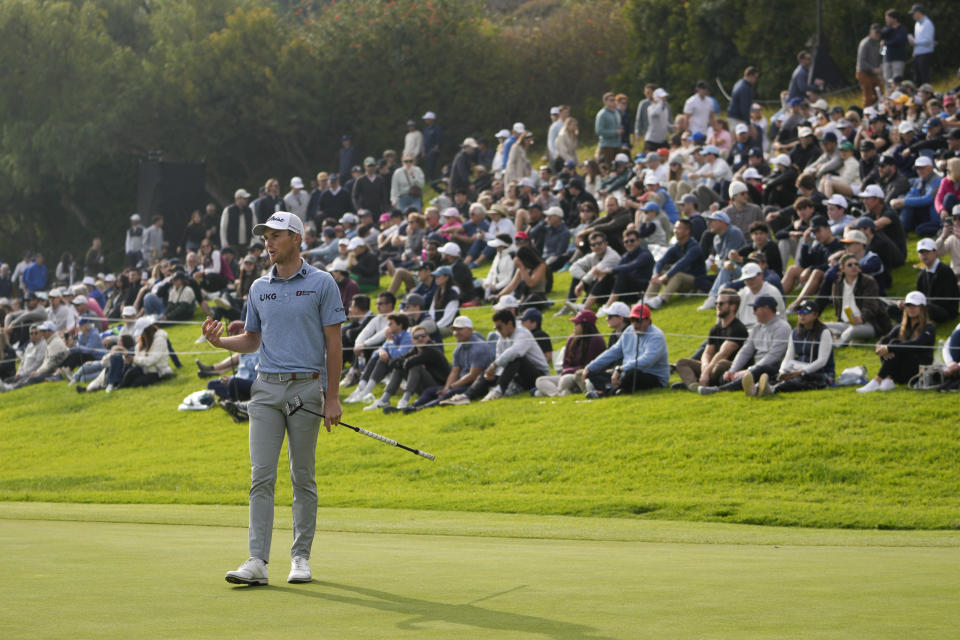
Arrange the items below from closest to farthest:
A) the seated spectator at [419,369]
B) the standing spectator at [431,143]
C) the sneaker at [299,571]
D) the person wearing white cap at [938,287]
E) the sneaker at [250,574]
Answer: the sneaker at [250,574]
the sneaker at [299,571]
the person wearing white cap at [938,287]
the seated spectator at [419,369]
the standing spectator at [431,143]

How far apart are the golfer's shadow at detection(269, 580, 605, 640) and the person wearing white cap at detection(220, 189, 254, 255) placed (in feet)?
94.9

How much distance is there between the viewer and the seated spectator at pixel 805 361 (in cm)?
1577

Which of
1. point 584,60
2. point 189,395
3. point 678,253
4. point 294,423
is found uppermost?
point 584,60

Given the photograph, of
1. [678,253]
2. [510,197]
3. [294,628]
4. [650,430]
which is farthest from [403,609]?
[510,197]

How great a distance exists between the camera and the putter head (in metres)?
7.36

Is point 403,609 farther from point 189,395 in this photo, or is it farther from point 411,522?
point 189,395

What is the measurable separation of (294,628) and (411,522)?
259 inches

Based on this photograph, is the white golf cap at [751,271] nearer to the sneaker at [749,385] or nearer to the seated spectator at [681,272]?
the sneaker at [749,385]

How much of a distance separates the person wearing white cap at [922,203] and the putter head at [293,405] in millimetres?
14591

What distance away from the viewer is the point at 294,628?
5.47m

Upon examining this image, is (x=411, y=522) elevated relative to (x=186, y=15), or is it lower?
lower

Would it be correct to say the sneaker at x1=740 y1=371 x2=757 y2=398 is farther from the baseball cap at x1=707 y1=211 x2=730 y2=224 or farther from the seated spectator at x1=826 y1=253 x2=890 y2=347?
the baseball cap at x1=707 y1=211 x2=730 y2=224

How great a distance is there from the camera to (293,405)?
7.36 metres

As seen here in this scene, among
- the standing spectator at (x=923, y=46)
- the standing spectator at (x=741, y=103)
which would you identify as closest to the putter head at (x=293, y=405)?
the standing spectator at (x=923, y=46)
